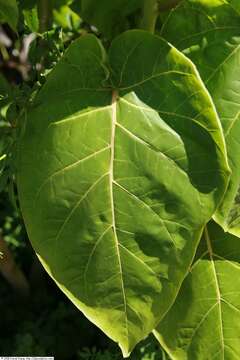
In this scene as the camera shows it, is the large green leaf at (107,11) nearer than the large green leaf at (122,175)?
No

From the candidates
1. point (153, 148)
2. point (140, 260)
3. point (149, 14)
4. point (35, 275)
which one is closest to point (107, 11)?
point (149, 14)

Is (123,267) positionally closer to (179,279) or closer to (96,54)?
(179,279)

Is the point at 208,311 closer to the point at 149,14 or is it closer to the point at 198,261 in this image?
the point at 198,261

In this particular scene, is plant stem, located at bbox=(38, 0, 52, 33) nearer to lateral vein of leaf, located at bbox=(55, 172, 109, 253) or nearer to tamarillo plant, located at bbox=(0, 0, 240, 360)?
tamarillo plant, located at bbox=(0, 0, 240, 360)

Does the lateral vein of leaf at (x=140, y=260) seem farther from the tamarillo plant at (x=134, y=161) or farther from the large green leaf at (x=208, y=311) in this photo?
the large green leaf at (x=208, y=311)

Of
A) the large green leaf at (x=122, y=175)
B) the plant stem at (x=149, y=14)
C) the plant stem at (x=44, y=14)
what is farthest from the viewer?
the plant stem at (x=44, y=14)

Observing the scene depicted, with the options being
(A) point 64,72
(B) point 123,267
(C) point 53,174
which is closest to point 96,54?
(A) point 64,72

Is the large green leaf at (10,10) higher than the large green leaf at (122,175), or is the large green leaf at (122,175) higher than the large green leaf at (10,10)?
the large green leaf at (10,10)

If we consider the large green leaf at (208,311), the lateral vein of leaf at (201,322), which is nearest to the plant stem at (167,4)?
the large green leaf at (208,311)
